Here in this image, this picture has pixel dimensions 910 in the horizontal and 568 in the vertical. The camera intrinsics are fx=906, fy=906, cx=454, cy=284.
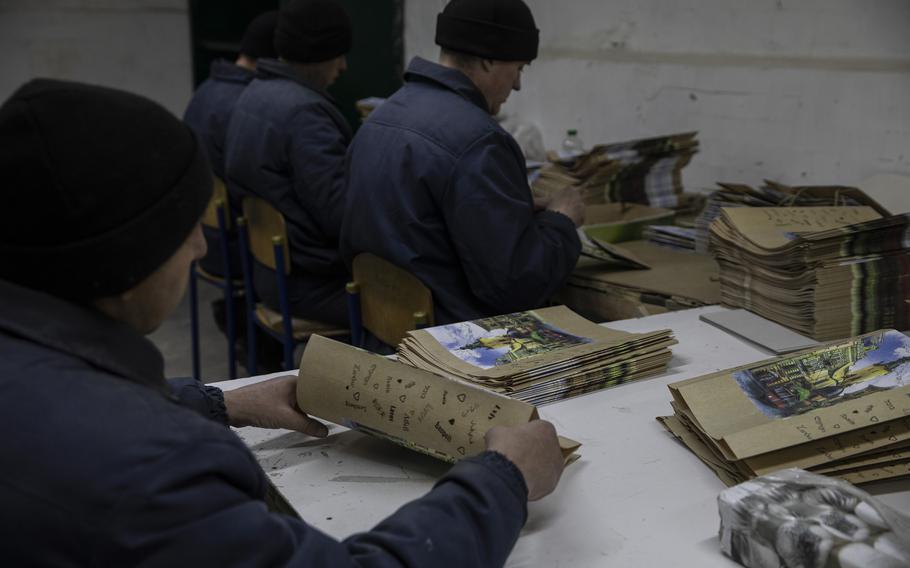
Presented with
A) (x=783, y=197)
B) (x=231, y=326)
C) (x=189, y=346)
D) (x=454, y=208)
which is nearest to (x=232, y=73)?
(x=231, y=326)

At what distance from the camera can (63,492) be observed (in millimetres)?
776

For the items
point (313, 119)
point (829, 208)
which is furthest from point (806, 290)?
point (313, 119)

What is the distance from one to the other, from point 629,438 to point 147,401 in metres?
0.81

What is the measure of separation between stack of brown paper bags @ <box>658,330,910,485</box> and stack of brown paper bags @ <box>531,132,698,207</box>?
1425mm

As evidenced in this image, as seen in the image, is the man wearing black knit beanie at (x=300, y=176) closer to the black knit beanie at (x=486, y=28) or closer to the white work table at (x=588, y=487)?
the black knit beanie at (x=486, y=28)

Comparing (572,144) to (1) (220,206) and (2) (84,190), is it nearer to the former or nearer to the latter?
(1) (220,206)

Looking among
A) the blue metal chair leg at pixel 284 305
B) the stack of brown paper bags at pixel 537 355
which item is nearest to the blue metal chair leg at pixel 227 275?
the blue metal chair leg at pixel 284 305

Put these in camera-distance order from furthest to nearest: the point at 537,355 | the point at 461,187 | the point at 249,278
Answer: the point at 249,278
the point at 461,187
the point at 537,355

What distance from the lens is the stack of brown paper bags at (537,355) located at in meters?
1.53

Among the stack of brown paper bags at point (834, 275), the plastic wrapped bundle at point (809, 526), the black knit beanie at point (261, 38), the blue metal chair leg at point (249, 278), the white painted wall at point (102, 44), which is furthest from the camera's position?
the white painted wall at point (102, 44)

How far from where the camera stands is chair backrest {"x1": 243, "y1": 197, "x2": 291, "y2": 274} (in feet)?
9.65

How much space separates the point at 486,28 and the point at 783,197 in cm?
90

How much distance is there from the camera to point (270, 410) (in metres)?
1.41

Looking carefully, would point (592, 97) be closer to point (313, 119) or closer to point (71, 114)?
point (313, 119)
